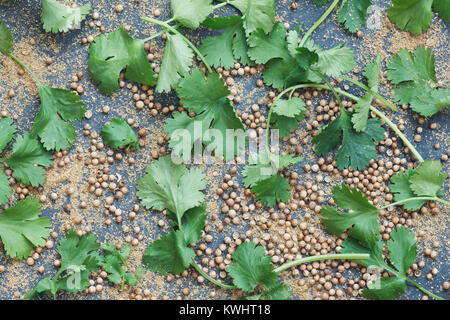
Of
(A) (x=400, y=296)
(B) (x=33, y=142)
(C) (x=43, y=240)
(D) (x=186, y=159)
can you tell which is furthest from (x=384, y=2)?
(C) (x=43, y=240)

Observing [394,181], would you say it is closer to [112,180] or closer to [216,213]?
[216,213]

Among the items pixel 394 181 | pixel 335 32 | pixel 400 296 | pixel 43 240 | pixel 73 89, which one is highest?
pixel 335 32

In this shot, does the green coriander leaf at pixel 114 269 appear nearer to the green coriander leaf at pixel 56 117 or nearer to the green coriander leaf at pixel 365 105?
the green coriander leaf at pixel 56 117

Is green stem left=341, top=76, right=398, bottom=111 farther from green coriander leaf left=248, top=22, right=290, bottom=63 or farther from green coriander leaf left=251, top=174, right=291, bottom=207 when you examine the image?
green coriander leaf left=251, top=174, right=291, bottom=207

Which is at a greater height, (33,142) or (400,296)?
(33,142)

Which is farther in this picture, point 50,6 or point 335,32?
point 335,32
